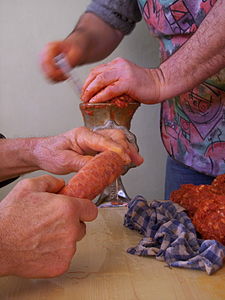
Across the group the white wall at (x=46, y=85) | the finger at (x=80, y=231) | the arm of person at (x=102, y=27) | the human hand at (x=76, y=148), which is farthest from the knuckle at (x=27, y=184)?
the white wall at (x=46, y=85)

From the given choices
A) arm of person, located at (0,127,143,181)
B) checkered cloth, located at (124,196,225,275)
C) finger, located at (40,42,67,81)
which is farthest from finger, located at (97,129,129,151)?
finger, located at (40,42,67,81)

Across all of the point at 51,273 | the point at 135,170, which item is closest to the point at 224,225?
the point at 51,273

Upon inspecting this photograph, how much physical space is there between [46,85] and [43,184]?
1448mm

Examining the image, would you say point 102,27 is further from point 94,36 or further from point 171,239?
point 171,239

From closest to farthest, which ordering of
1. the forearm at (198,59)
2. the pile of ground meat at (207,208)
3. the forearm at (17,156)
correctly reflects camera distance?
1. the pile of ground meat at (207,208)
2. the forearm at (198,59)
3. the forearm at (17,156)

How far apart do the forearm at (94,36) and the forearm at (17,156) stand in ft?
1.39

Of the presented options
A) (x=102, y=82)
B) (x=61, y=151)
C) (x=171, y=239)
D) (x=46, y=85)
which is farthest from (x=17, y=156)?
(x=46, y=85)

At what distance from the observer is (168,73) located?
127 cm

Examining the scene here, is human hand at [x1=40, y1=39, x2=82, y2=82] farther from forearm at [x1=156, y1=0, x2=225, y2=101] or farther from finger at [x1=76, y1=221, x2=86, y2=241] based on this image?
finger at [x1=76, y1=221, x2=86, y2=241]

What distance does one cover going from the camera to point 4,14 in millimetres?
2209

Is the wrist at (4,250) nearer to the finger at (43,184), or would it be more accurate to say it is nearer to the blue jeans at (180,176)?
the finger at (43,184)

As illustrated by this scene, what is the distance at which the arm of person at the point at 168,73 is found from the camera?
1.21m

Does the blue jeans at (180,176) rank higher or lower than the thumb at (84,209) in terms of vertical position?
lower

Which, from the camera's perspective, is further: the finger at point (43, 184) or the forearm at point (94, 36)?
the forearm at point (94, 36)
